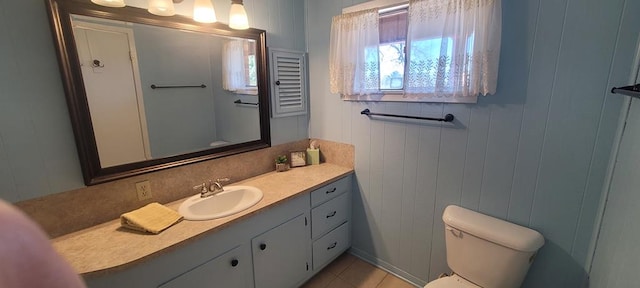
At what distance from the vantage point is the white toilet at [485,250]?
4.31 feet

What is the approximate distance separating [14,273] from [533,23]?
1.83 metres

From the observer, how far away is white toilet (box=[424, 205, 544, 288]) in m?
1.31

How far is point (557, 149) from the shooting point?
1301 mm

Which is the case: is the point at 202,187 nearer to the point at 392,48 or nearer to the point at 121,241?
the point at 121,241

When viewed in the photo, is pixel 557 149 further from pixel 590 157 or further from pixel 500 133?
pixel 500 133

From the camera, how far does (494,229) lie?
4.58ft

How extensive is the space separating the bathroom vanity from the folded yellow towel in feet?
0.11

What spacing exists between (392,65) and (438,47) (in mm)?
325

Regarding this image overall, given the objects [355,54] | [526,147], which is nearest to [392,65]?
[355,54]

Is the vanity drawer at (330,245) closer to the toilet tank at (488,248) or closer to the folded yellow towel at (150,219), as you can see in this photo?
the toilet tank at (488,248)

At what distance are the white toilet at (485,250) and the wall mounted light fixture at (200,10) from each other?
5.57 ft

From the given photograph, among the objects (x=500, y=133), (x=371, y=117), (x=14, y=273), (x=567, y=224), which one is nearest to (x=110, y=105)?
(x=14, y=273)

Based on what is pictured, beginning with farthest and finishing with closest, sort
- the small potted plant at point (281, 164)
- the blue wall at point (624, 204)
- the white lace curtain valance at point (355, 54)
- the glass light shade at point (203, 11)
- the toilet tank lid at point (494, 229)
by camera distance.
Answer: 1. the small potted plant at point (281, 164)
2. the white lace curtain valance at point (355, 54)
3. the glass light shade at point (203, 11)
4. the toilet tank lid at point (494, 229)
5. the blue wall at point (624, 204)

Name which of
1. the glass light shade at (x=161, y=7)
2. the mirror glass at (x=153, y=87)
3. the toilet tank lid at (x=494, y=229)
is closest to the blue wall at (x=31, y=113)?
the mirror glass at (x=153, y=87)
